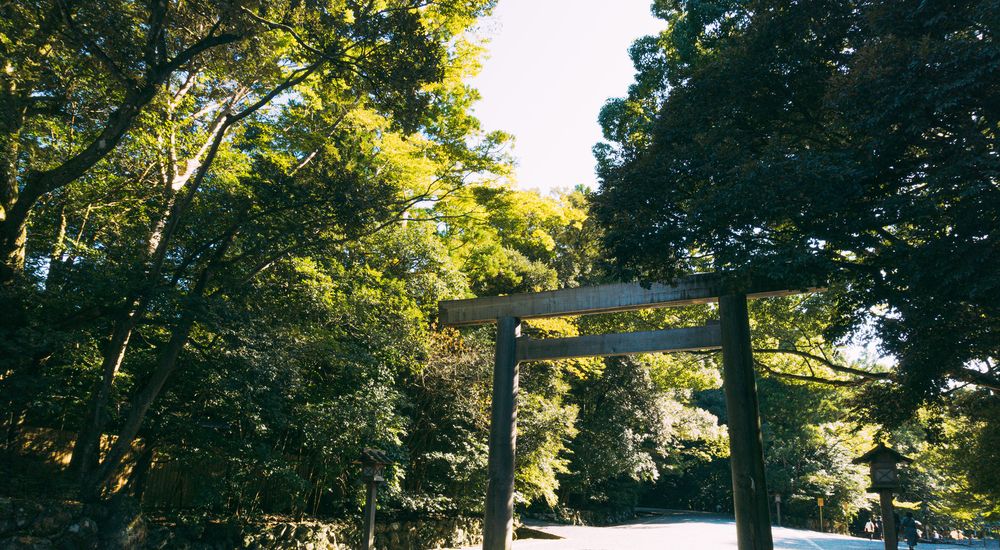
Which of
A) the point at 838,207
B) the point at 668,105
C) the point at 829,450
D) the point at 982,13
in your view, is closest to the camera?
the point at 982,13

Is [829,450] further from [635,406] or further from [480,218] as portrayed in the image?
[480,218]

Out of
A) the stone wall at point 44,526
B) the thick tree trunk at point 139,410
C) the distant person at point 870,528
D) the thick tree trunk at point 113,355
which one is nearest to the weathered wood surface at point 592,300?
the thick tree trunk at point 139,410

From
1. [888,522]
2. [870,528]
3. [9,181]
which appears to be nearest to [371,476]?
[9,181]

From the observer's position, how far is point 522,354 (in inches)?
365

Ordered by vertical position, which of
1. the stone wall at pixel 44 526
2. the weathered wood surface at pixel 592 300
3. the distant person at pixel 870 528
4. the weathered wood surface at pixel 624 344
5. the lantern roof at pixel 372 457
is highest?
the weathered wood surface at pixel 592 300

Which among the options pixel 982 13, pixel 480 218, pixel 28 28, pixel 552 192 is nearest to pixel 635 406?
pixel 552 192

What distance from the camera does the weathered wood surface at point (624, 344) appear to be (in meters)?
7.93

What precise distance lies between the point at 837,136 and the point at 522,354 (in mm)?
5551

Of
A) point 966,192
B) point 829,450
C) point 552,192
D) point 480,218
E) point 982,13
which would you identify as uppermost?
point 552,192

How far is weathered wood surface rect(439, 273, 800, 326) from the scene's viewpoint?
782 centimetres

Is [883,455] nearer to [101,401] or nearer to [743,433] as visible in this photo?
[743,433]

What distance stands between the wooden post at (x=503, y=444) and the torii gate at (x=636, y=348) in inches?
0.6

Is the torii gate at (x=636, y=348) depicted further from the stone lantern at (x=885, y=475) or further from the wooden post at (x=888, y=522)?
the stone lantern at (x=885, y=475)

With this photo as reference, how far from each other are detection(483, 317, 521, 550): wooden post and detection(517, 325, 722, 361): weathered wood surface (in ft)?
0.86
